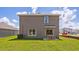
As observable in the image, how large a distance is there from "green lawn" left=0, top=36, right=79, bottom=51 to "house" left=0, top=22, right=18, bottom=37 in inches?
4.7

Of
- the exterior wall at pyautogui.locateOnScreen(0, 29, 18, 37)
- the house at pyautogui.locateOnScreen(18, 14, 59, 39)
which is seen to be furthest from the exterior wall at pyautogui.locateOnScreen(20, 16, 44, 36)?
the exterior wall at pyautogui.locateOnScreen(0, 29, 18, 37)

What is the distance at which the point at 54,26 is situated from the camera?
1043cm

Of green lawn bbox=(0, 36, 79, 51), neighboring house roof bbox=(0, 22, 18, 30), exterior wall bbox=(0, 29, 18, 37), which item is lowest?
green lawn bbox=(0, 36, 79, 51)

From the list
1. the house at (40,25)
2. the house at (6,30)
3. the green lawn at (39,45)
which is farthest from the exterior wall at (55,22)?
the house at (6,30)

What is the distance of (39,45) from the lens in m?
10.4

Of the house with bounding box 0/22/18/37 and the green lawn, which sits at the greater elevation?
the house with bounding box 0/22/18/37

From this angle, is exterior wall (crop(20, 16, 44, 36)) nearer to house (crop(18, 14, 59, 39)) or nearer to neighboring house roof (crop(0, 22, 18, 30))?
house (crop(18, 14, 59, 39))

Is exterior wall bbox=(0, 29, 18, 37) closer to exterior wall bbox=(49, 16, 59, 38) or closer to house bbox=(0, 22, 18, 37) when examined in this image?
house bbox=(0, 22, 18, 37)

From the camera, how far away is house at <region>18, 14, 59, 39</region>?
10.5 m

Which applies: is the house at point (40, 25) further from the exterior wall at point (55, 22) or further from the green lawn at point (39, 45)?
the green lawn at point (39, 45)

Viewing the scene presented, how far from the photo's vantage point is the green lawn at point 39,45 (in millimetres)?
10422

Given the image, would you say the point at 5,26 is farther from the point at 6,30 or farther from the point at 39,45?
the point at 39,45

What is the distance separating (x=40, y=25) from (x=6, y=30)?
0.87 m

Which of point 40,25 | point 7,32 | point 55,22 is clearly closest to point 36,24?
point 40,25
